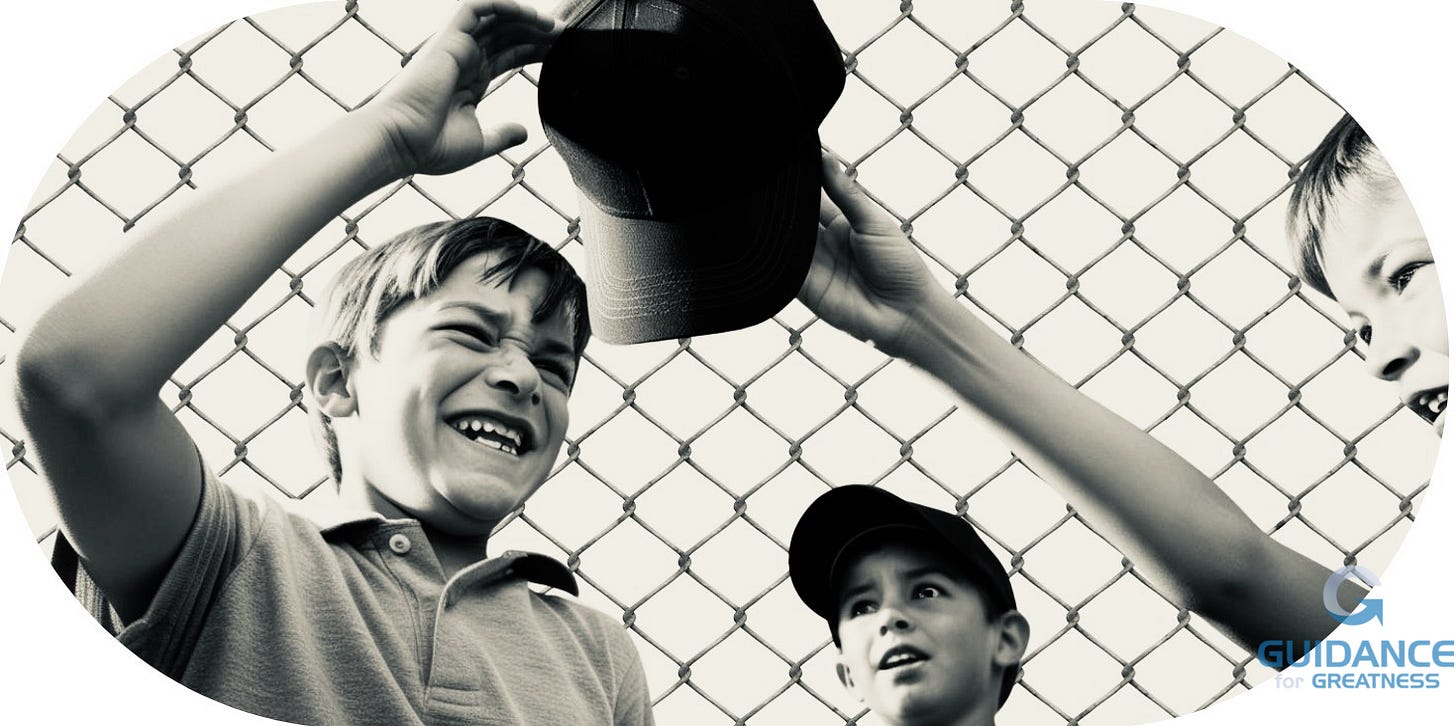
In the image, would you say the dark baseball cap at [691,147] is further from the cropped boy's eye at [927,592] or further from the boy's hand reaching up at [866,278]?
the cropped boy's eye at [927,592]

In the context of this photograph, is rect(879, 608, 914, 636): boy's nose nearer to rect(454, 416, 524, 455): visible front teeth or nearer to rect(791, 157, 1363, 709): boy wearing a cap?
rect(791, 157, 1363, 709): boy wearing a cap

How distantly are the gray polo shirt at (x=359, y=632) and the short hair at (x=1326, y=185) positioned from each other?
0.90m

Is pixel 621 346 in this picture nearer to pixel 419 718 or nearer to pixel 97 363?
pixel 419 718

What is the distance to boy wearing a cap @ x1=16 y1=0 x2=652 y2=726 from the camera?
1.72 m

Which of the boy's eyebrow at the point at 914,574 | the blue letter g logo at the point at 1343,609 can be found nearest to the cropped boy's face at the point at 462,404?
the boy's eyebrow at the point at 914,574

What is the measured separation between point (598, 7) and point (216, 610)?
2.36ft

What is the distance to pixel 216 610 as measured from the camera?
184 centimetres

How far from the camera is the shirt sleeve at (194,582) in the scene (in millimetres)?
1812

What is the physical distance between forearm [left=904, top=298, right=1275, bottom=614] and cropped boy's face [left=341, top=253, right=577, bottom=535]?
39 cm

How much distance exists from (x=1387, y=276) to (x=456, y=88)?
3.32 feet

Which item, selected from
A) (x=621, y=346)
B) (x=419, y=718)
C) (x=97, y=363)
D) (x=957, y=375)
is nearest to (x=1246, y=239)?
(x=957, y=375)

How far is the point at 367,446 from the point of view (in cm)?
203

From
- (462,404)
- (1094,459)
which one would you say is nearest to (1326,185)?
(1094,459)

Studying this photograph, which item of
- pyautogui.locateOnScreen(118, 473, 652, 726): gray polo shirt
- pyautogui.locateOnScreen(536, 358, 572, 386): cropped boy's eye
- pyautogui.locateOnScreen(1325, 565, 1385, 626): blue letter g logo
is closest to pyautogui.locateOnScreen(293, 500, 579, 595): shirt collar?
pyautogui.locateOnScreen(118, 473, 652, 726): gray polo shirt
